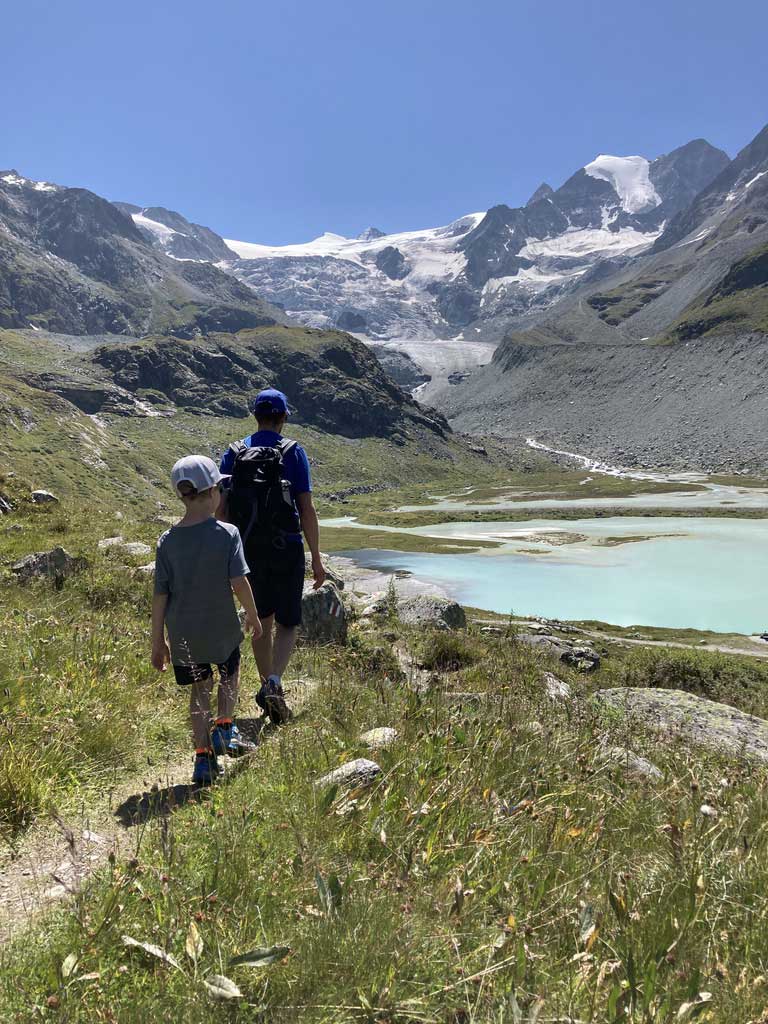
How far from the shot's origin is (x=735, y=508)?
106 m

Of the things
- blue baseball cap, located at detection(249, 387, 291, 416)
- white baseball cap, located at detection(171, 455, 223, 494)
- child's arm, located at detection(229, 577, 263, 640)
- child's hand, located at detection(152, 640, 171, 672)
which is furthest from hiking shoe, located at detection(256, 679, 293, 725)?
blue baseball cap, located at detection(249, 387, 291, 416)

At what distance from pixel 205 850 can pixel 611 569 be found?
69.6m

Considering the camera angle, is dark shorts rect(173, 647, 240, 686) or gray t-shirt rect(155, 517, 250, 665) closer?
dark shorts rect(173, 647, 240, 686)

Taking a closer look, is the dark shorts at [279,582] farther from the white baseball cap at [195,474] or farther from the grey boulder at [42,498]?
the grey boulder at [42,498]

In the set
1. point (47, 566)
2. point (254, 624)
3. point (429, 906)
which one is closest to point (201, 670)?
point (254, 624)

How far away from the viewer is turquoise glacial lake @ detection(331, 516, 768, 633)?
170 feet

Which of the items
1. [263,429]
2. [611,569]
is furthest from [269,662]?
[611,569]

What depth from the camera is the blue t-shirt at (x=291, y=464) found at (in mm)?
6282

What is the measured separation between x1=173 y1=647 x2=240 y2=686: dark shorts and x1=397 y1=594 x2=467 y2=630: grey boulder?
1316 centimetres

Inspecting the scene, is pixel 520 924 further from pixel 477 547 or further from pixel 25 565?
pixel 477 547

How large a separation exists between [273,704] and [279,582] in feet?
4.00

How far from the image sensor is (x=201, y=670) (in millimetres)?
4832

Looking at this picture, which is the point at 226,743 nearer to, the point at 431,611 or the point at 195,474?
the point at 195,474

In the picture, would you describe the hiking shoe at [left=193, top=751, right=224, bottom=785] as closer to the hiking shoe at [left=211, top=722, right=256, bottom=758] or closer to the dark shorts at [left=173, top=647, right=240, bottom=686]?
the hiking shoe at [left=211, top=722, right=256, bottom=758]
